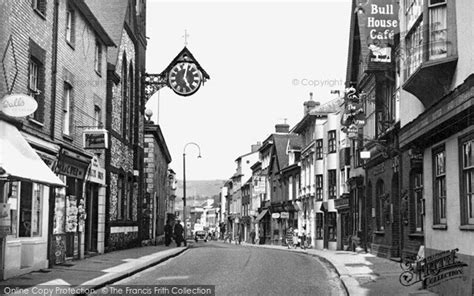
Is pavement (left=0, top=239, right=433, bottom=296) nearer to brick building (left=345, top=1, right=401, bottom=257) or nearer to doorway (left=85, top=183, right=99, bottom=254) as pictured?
doorway (left=85, top=183, right=99, bottom=254)

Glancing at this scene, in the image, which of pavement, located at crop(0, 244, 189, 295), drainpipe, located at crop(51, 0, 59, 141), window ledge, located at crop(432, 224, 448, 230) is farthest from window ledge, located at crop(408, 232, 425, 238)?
drainpipe, located at crop(51, 0, 59, 141)

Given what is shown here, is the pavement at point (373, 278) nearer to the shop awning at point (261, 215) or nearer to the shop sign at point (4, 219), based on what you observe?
the shop sign at point (4, 219)

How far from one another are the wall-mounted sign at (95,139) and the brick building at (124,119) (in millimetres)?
5090

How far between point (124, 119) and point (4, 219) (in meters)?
17.7

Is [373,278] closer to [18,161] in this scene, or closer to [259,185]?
[18,161]

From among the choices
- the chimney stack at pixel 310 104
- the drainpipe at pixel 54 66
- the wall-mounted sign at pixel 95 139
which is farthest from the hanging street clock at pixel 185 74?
the chimney stack at pixel 310 104

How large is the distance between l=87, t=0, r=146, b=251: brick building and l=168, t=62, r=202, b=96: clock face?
6.90ft

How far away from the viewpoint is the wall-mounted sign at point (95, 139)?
22.9 metres

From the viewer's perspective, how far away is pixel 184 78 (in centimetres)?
3459

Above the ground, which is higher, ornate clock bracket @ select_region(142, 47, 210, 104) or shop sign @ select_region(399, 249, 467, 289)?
ornate clock bracket @ select_region(142, 47, 210, 104)

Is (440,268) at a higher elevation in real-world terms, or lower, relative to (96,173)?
lower

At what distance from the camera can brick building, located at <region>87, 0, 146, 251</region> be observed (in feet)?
95.1

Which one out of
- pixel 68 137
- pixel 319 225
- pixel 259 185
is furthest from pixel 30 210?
pixel 259 185

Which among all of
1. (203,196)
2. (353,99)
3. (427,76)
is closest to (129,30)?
(353,99)
